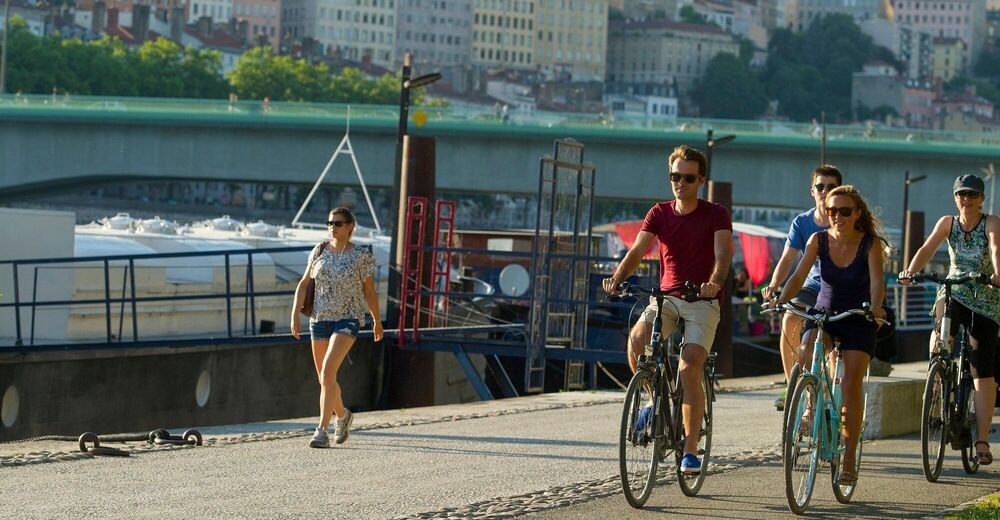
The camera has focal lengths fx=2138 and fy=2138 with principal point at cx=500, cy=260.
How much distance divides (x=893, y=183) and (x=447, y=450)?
181 ft

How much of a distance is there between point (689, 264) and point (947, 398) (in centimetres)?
213

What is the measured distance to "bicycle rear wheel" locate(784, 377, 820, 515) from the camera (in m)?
10.1

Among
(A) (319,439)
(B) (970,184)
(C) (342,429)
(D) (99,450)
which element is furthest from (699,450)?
(D) (99,450)

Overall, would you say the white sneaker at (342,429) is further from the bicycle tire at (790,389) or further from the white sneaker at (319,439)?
the bicycle tire at (790,389)

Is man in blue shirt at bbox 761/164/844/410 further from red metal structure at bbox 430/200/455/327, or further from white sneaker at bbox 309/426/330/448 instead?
red metal structure at bbox 430/200/455/327

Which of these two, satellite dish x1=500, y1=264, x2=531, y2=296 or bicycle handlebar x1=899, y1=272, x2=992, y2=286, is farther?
satellite dish x1=500, y1=264, x2=531, y2=296

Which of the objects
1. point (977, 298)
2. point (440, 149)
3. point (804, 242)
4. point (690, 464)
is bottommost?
point (690, 464)

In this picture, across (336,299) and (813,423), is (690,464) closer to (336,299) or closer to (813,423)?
(813,423)

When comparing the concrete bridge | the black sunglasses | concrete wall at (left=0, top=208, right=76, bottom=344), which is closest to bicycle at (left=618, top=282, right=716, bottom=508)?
the black sunglasses

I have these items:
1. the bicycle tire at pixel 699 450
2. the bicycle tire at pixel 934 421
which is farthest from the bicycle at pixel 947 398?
the bicycle tire at pixel 699 450

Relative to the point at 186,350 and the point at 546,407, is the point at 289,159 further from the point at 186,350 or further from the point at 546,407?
the point at 546,407

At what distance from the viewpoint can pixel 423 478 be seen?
11672mm

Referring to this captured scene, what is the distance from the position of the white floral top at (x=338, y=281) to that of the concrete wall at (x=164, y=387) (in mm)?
7255

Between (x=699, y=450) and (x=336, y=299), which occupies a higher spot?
(x=336, y=299)
